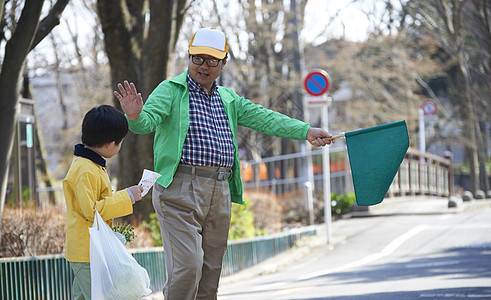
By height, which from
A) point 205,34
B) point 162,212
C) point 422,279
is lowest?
point 422,279

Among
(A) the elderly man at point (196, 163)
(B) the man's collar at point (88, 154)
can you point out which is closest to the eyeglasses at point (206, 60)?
(A) the elderly man at point (196, 163)

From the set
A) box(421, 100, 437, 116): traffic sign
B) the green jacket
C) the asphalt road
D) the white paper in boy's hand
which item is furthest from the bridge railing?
the white paper in boy's hand

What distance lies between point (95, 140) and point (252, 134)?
19.8 m

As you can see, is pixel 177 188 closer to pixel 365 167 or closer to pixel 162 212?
pixel 162 212

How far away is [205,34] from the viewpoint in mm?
4793

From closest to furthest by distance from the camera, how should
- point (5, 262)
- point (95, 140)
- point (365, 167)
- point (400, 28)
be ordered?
point (95, 140), point (365, 167), point (5, 262), point (400, 28)

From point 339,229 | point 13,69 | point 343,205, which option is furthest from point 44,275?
point 343,205

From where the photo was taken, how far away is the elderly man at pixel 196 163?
464cm

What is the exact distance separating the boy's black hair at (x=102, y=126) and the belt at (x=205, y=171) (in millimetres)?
586

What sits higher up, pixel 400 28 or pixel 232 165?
pixel 400 28

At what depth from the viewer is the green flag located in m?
5.04

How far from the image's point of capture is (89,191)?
405cm

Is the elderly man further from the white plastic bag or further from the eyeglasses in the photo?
the white plastic bag

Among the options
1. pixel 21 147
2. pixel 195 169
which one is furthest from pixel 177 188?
pixel 21 147
